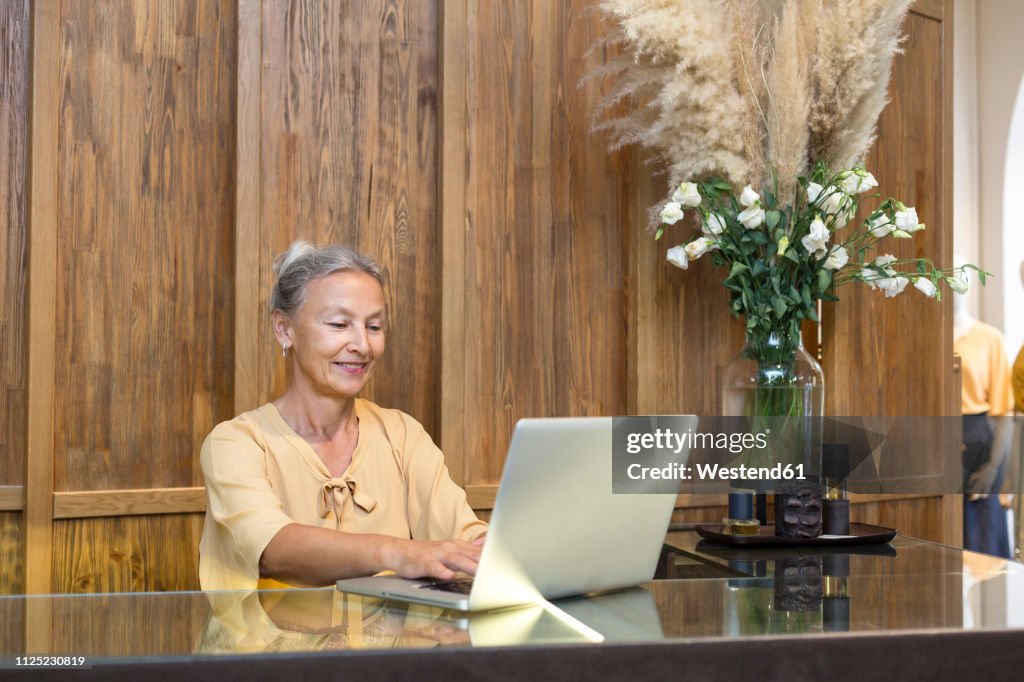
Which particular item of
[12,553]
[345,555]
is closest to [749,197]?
[345,555]

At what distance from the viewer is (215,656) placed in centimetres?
102

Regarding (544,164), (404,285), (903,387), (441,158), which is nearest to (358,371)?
(404,285)

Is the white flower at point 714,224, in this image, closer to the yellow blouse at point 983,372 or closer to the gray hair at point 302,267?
the gray hair at point 302,267

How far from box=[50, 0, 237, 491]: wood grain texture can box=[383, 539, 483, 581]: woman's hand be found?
1132mm

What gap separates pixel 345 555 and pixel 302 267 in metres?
0.78

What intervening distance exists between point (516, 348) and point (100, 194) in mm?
1109

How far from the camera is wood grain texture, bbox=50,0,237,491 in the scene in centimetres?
245

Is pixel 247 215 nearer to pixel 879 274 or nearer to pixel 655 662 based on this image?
pixel 879 274

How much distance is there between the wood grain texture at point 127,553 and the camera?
2416mm

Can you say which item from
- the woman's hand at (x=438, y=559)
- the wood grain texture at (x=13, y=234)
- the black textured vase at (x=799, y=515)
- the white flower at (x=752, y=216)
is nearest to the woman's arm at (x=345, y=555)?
the woman's hand at (x=438, y=559)

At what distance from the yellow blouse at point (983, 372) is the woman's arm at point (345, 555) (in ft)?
13.3

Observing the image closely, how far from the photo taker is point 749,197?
8.11 feet

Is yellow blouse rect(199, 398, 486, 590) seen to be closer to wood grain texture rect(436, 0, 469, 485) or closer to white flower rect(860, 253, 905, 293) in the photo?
wood grain texture rect(436, 0, 469, 485)

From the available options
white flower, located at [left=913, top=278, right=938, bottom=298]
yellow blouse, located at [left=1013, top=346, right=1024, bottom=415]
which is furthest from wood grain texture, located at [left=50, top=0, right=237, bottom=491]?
yellow blouse, located at [left=1013, top=346, right=1024, bottom=415]
